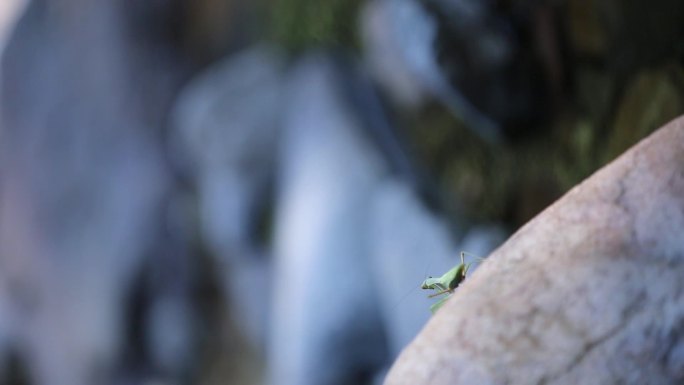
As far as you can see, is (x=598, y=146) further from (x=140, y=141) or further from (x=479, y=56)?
(x=140, y=141)

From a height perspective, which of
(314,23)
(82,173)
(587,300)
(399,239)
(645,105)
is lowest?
(587,300)

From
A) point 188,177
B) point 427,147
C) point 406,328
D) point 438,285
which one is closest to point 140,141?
point 188,177

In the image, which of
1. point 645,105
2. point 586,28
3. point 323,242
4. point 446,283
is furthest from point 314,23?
point 446,283

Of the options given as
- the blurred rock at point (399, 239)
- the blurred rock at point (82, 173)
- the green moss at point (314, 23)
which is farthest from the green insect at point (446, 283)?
the blurred rock at point (82, 173)

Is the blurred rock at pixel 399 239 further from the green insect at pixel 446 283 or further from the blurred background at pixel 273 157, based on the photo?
the green insect at pixel 446 283

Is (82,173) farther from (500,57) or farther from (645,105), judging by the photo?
(645,105)
